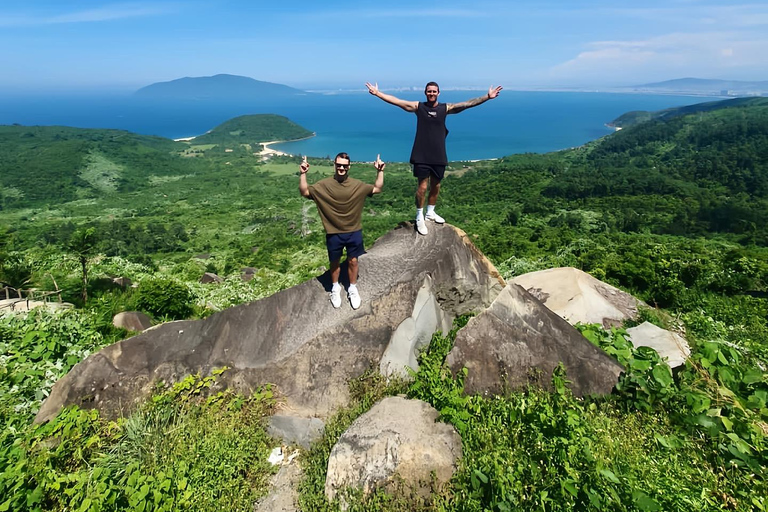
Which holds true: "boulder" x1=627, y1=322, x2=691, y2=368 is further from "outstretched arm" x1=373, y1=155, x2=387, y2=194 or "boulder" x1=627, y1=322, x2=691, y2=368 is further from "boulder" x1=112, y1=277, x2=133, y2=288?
"boulder" x1=112, y1=277, x2=133, y2=288

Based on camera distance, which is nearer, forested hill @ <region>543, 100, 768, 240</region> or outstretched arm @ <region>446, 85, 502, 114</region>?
outstretched arm @ <region>446, 85, 502, 114</region>

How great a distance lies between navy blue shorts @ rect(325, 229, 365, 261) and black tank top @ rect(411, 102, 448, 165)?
6.42 feet

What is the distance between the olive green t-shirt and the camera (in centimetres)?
628

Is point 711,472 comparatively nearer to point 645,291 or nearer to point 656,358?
point 656,358

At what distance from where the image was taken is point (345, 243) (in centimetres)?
662

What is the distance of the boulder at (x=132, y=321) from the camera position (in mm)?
8695

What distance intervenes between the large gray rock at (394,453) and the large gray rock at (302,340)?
128 cm

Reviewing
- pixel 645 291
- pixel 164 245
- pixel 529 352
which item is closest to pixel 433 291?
Answer: pixel 529 352

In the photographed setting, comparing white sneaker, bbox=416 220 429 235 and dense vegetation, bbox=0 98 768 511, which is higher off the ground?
white sneaker, bbox=416 220 429 235

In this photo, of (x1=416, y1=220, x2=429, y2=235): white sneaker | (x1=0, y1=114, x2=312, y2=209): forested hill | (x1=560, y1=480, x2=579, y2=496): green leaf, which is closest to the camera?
(x1=560, y1=480, x2=579, y2=496): green leaf

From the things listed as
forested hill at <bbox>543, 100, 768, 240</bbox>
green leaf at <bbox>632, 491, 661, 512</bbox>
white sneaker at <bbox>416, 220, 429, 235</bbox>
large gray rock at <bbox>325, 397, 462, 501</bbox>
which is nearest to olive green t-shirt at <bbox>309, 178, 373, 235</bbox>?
white sneaker at <bbox>416, 220, 429, 235</bbox>

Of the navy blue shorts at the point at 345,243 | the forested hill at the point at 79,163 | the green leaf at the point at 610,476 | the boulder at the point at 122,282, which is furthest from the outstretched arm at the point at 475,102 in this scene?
the forested hill at the point at 79,163

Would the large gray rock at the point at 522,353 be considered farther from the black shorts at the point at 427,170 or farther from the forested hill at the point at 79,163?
the forested hill at the point at 79,163

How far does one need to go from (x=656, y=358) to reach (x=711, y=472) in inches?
86.3
